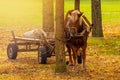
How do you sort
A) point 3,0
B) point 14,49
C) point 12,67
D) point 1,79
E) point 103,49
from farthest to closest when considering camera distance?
1. point 3,0
2. point 103,49
3. point 14,49
4. point 12,67
5. point 1,79

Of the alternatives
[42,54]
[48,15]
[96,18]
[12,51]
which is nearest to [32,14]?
[96,18]

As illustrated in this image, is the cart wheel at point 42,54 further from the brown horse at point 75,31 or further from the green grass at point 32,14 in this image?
the green grass at point 32,14

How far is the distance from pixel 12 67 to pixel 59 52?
2.35m

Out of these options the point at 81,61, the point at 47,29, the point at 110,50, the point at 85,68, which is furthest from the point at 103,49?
the point at 85,68

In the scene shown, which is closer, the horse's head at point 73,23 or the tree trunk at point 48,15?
the horse's head at point 73,23

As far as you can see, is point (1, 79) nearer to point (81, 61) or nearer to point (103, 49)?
point (81, 61)

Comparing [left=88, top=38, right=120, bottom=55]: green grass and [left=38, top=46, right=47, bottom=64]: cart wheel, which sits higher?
[left=38, top=46, right=47, bottom=64]: cart wheel

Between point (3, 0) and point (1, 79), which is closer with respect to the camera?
point (1, 79)

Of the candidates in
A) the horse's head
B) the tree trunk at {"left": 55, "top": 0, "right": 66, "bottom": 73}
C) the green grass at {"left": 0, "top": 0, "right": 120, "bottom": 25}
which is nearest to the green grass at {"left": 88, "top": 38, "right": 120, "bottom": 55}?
the horse's head

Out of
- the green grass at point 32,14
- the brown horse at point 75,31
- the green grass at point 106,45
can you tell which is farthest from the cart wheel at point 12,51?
the green grass at point 32,14

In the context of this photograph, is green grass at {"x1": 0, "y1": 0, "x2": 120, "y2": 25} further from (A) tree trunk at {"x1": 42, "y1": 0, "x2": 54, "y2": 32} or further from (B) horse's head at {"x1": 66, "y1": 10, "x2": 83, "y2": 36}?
(B) horse's head at {"x1": 66, "y1": 10, "x2": 83, "y2": 36}

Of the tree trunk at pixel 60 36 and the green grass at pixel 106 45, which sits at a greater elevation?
the tree trunk at pixel 60 36

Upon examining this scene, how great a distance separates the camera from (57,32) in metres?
15.2

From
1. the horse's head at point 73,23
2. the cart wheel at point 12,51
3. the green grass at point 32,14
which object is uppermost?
the horse's head at point 73,23
